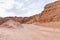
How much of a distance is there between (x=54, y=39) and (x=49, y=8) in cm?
1632

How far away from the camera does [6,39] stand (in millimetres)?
5176

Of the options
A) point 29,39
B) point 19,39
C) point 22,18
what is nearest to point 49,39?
point 29,39

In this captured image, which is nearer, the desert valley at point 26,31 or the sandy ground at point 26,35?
the sandy ground at point 26,35

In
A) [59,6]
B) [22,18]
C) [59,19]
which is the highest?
[59,6]

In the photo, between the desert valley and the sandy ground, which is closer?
the sandy ground

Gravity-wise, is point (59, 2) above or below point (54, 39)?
above

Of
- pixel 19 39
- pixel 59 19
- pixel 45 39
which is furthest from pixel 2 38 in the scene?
pixel 59 19

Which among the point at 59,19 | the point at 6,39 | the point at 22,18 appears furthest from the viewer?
the point at 22,18

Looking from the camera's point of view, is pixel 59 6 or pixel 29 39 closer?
pixel 29 39

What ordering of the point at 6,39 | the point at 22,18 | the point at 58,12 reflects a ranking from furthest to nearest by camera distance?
the point at 22,18 < the point at 58,12 < the point at 6,39

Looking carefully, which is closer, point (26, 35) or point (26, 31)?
point (26, 35)

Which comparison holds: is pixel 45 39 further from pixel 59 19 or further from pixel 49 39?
pixel 59 19

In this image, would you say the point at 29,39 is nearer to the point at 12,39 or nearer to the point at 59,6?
the point at 12,39

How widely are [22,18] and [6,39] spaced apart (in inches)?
1430
